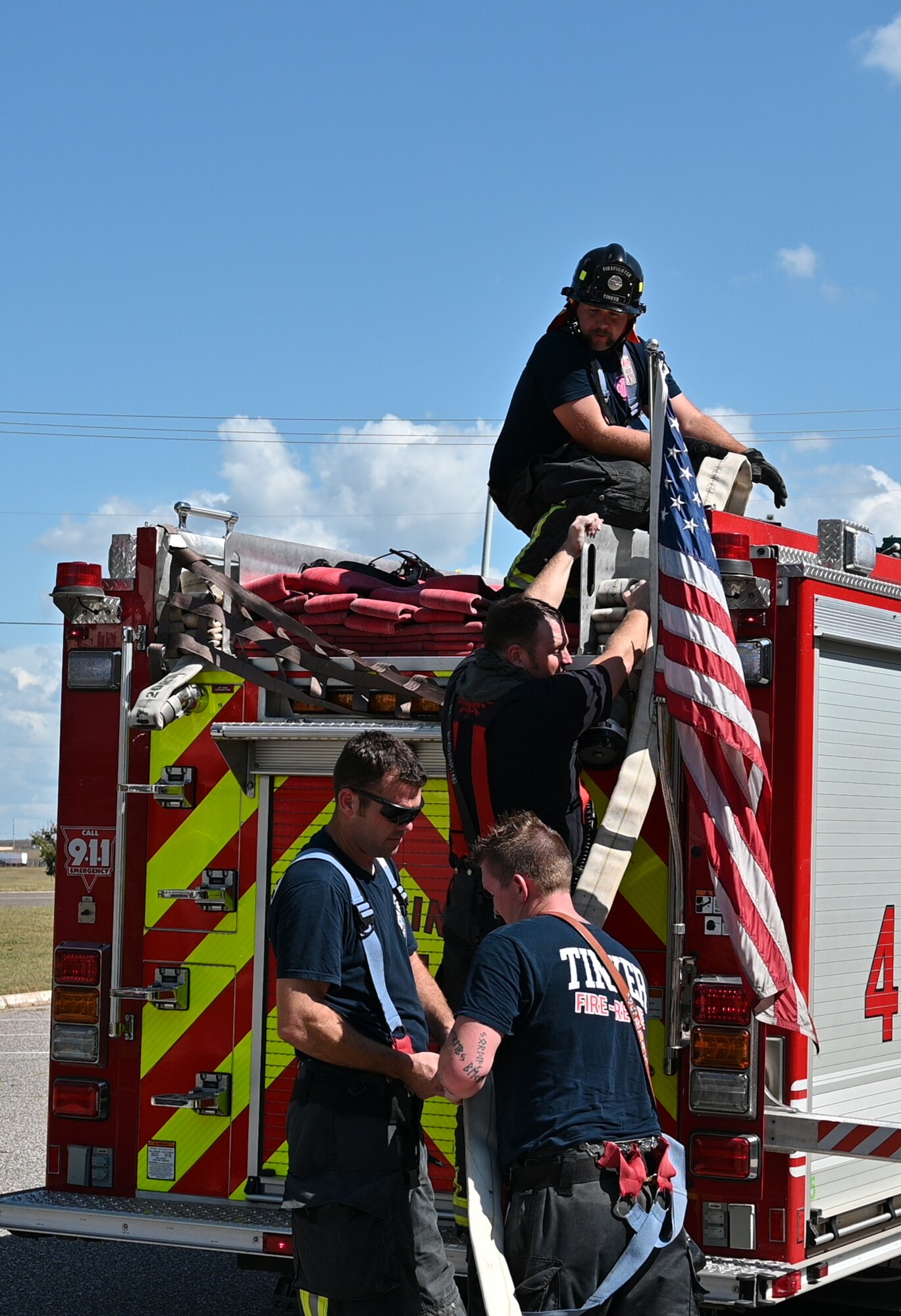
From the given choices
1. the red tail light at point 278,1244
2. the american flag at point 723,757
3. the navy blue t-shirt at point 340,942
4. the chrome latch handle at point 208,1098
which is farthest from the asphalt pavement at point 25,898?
the navy blue t-shirt at point 340,942

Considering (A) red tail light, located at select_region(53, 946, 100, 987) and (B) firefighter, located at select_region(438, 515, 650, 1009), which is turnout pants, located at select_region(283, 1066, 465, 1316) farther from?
(A) red tail light, located at select_region(53, 946, 100, 987)

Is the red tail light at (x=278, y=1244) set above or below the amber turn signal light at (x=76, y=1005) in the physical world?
below

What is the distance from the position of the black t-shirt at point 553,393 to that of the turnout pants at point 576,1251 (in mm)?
2840

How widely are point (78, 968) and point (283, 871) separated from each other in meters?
0.81

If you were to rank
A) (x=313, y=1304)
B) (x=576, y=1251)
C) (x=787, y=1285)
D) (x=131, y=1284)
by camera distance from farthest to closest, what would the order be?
(x=131, y=1284) < (x=787, y=1285) < (x=313, y=1304) < (x=576, y=1251)

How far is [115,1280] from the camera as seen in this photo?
6.88m

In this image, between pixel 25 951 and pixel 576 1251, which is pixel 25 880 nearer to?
pixel 25 951

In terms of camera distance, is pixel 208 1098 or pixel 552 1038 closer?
pixel 552 1038

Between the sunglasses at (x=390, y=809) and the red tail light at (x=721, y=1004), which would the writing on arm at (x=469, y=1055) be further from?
the red tail light at (x=721, y=1004)

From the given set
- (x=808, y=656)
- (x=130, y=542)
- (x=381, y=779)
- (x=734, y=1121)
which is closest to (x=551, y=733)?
(x=381, y=779)

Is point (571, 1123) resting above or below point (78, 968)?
below

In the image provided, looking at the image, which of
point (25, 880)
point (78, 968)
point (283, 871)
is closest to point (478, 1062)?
point (283, 871)

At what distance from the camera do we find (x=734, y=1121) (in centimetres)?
468

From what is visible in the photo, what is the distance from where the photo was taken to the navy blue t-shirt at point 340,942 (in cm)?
392
